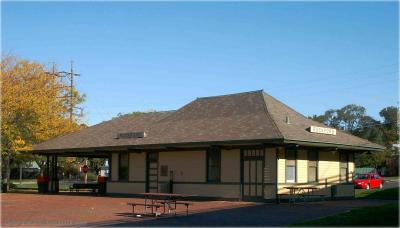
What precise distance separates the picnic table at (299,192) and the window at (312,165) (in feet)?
2.71

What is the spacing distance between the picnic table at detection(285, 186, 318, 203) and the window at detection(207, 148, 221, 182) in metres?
4.02

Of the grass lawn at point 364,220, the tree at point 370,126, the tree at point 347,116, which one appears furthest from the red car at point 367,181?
the tree at point 347,116

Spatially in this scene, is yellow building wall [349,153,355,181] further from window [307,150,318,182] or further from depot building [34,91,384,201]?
window [307,150,318,182]

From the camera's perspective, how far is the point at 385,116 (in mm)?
118312

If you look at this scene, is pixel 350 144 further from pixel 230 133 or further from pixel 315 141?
pixel 230 133

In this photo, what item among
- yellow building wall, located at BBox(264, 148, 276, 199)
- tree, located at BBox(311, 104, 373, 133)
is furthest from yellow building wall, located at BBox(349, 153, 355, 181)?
tree, located at BBox(311, 104, 373, 133)

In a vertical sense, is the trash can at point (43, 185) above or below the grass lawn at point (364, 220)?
below

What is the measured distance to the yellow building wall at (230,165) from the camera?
2802 centimetres

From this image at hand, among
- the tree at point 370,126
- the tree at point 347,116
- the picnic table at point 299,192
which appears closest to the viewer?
the picnic table at point 299,192

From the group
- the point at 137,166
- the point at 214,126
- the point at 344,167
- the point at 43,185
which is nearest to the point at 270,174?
the point at 214,126

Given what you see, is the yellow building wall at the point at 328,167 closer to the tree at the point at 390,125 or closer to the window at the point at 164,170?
the window at the point at 164,170

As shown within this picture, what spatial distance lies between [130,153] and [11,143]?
27.9 feet

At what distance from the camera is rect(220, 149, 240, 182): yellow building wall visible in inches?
1103

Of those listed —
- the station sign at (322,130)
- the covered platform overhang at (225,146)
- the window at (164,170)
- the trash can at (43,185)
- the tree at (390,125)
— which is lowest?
the trash can at (43,185)
